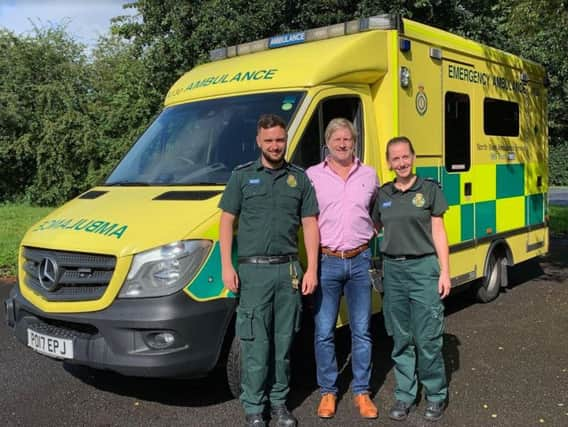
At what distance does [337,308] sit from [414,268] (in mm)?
540

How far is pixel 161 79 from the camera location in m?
15.4

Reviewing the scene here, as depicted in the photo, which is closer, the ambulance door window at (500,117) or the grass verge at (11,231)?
the ambulance door window at (500,117)

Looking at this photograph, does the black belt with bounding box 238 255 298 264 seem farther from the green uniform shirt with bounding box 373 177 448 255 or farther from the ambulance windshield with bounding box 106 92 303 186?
the ambulance windshield with bounding box 106 92 303 186

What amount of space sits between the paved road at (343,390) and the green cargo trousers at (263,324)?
0.40 meters

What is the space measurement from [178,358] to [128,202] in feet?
3.89

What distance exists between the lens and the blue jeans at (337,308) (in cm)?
391

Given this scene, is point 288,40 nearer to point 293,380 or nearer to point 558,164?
point 293,380

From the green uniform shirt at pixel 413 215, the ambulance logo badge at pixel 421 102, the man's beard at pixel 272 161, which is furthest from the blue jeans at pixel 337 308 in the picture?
the ambulance logo badge at pixel 421 102

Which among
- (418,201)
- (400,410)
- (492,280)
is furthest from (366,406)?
(492,280)

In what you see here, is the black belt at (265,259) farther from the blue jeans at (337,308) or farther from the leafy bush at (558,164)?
the leafy bush at (558,164)

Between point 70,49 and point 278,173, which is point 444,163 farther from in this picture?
point 70,49

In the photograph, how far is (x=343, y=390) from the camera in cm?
452

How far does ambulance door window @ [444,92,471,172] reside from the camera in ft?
19.2

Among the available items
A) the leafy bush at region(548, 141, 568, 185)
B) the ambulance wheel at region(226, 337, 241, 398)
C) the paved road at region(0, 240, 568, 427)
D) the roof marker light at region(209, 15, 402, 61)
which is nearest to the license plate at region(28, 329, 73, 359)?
the paved road at region(0, 240, 568, 427)
